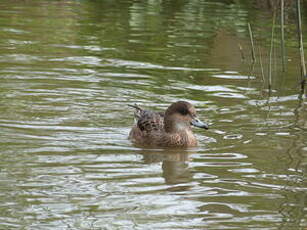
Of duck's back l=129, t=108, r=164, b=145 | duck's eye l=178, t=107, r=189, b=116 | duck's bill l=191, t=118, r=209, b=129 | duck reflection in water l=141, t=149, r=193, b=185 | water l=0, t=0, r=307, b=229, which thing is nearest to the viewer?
water l=0, t=0, r=307, b=229

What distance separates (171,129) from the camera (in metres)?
11.0

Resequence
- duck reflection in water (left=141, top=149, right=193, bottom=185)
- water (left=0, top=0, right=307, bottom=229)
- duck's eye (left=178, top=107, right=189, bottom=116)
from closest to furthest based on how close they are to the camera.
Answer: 1. water (left=0, top=0, right=307, bottom=229)
2. duck reflection in water (left=141, top=149, right=193, bottom=185)
3. duck's eye (left=178, top=107, right=189, bottom=116)

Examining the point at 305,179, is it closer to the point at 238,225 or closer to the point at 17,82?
the point at 238,225

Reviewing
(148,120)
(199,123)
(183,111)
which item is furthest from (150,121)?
(199,123)

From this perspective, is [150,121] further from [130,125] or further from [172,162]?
[172,162]

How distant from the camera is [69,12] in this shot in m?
21.2

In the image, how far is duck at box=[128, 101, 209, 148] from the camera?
10805mm

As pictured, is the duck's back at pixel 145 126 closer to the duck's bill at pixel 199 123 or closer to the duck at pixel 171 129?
the duck at pixel 171 129

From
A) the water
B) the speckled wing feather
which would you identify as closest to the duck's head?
the speckled wing feather

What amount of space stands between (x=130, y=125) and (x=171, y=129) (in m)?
0.90

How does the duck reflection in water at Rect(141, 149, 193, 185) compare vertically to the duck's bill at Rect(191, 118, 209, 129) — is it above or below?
below

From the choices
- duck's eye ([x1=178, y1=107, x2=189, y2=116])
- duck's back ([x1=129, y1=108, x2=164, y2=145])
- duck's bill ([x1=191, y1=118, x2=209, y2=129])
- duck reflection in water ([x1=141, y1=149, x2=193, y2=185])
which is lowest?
duck reflection in water ([x1=141, y1=149, x2=193, y2=185])

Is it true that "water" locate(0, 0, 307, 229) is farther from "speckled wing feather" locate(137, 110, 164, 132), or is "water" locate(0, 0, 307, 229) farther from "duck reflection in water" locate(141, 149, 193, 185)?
"speckled wing feather" locate(137, 110, 164, 132)

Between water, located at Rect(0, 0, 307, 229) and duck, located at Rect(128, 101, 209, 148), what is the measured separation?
21 centimetres
